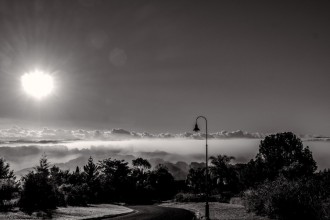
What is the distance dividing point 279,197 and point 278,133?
44.7m

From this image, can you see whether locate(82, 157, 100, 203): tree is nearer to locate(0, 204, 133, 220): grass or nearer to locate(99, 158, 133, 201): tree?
locate(99, 158, 133, 201): tree

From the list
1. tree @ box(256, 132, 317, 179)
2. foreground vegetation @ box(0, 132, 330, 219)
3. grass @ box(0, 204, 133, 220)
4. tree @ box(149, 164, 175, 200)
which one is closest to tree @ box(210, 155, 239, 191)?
foreground vegetation @ box(0, 132, 330, 219)

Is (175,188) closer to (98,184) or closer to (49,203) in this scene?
(98,184)

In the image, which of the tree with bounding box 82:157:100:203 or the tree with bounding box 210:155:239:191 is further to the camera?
the tree with bounding box 210:155:239:191

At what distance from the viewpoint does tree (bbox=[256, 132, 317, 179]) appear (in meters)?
65.2

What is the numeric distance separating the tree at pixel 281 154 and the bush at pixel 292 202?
36124 millimetres

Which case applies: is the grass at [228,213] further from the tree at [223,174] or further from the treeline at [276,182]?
the tree at [223,174]

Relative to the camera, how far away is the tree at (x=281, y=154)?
6519 cm

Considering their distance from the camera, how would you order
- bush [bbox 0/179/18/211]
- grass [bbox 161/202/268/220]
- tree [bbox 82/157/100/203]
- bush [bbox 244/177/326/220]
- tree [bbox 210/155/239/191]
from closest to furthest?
bush [bbox 244/177/326/220]
grass [bbox 161/202/268/220]
bush [bbox 0/179/18/211]
tree [bbox 82/157/100/203]
tree [bbox 210/155/239/191]

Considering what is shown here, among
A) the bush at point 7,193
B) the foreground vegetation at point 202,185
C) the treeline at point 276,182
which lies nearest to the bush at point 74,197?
the foreground vegetation at point 202,185

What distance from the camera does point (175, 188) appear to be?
9556 cm

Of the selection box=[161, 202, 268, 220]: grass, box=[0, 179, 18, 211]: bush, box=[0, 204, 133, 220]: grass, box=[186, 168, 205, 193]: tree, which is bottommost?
box=[0, 204, 133, 220]: grass

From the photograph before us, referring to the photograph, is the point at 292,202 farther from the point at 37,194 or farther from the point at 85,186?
the point at 85,186

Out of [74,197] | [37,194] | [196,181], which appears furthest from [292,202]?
[196,181]
